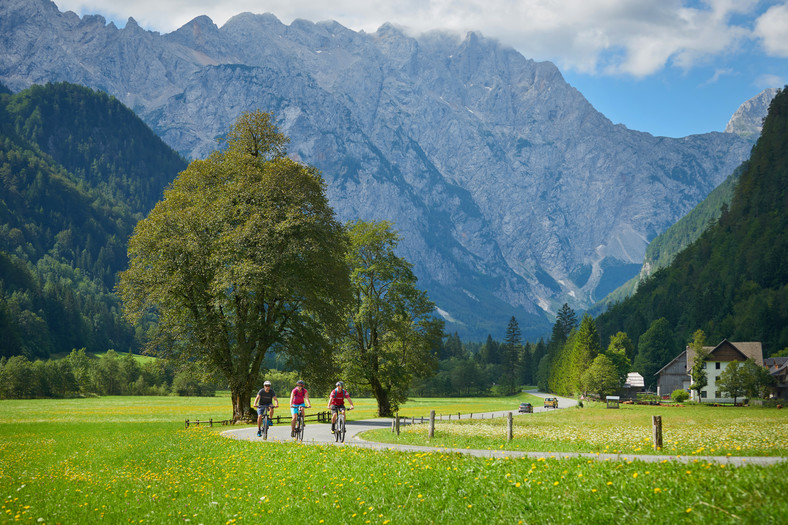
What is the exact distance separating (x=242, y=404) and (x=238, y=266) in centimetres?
1167

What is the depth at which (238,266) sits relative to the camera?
38.9 meters

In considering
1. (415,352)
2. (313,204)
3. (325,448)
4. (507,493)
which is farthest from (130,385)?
(507,493)

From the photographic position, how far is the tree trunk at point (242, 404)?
43969 millimetres

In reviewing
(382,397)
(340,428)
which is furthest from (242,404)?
(340,428)

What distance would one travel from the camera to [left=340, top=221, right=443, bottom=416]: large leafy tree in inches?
2160

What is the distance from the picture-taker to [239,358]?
4259cm

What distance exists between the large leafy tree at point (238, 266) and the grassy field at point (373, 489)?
1785cm

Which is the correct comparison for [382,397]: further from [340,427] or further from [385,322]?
[340,427]

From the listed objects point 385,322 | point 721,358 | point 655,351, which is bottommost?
point 721,358

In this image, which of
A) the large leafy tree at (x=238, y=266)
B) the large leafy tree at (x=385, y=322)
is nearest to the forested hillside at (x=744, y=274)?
the large leafy tree at (x=385, y=322)

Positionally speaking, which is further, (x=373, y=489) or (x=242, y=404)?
(x=242, y=404)

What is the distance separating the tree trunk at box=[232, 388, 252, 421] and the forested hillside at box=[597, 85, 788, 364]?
122m

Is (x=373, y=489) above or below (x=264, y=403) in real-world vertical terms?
below

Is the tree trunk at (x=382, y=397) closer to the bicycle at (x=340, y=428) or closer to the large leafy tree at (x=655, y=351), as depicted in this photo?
the bicycle at (x=340, y=428)
